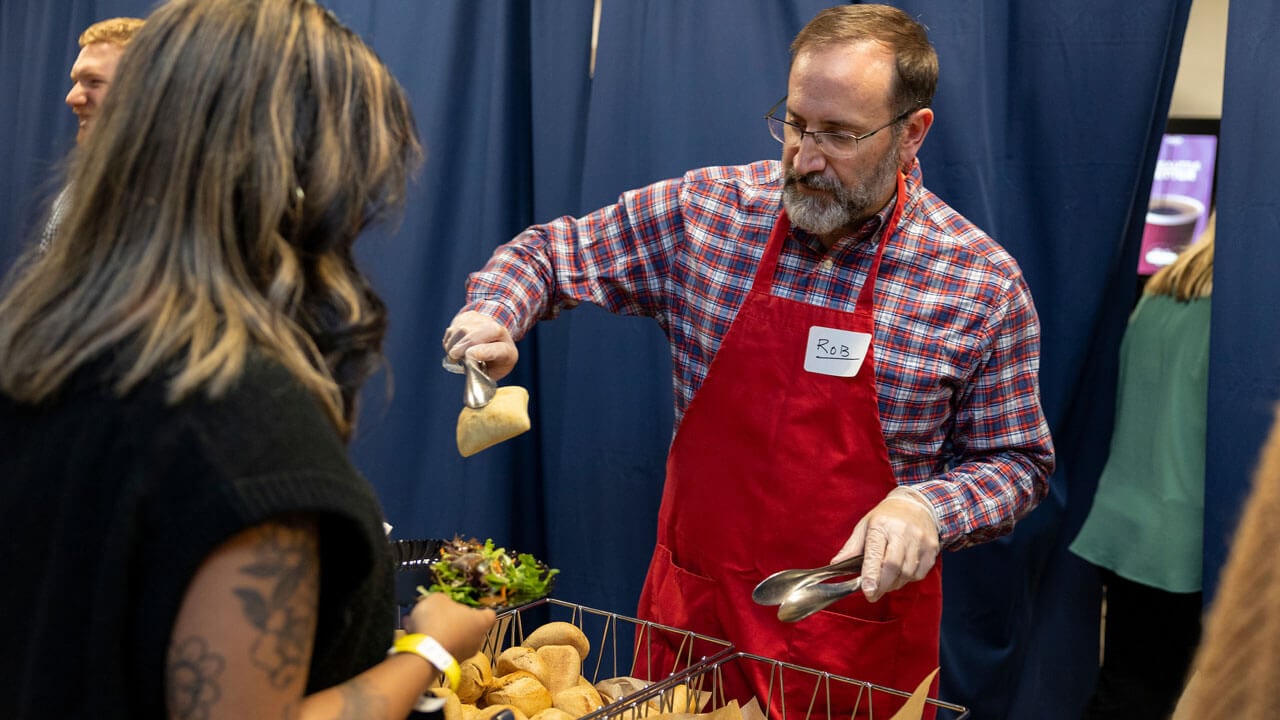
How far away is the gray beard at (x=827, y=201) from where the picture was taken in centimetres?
168

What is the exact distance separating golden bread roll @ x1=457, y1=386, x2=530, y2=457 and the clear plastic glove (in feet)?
1.67

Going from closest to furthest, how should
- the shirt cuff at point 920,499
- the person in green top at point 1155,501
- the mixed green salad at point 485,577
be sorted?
the mixed green salad at point 485,577 < the shirt cuff at point 920,499 < the person in green top at point 1155,501

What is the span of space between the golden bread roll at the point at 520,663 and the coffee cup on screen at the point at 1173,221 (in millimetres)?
2481

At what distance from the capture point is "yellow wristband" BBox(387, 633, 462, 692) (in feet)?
2.80

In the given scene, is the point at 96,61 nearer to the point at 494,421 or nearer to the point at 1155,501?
the point at 494,421

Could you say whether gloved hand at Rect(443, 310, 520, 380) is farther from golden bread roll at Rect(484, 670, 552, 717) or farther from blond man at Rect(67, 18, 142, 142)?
blond man at Rect(67, 18, 142, 142)

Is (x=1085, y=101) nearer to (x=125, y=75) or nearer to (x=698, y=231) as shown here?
(x=698, y=231)

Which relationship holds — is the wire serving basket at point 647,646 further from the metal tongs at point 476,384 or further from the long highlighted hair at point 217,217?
the long highlighted hair at point 217,217

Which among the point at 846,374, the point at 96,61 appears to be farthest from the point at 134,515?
the point at 96,61

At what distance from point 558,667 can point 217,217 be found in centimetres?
77

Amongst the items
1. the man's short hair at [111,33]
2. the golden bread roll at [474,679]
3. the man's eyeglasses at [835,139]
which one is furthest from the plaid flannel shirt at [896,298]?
the man's short hair at [111,33]

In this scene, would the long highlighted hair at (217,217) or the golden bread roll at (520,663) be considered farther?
the golden bread roll at (520,663)

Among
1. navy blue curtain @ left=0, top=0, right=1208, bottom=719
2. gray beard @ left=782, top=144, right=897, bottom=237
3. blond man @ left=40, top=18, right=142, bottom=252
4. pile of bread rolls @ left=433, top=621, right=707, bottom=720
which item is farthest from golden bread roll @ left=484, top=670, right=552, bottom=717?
blond man @ left=40, top=18, right=142, bottom=252

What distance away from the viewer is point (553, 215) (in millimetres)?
2688
